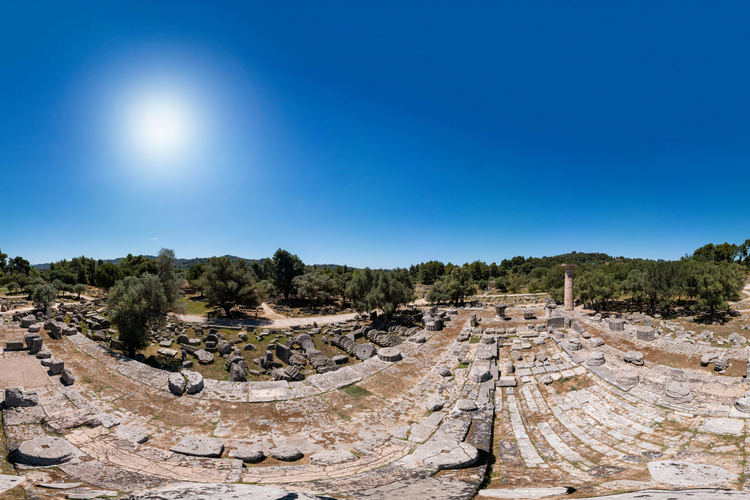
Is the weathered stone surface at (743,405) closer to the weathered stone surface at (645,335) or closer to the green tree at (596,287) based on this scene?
the weathered stone surface at (645,335)

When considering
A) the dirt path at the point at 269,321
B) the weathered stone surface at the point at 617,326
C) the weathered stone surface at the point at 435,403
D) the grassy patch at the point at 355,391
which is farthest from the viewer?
the dirt path at the point at 269,321

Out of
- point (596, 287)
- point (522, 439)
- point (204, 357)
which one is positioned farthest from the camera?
point (596, 287)

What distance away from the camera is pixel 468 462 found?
6824 mm

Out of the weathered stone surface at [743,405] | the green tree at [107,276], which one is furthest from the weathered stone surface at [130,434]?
the green tree at [107,276]

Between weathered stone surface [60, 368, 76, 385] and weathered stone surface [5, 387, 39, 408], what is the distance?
5.11 feet

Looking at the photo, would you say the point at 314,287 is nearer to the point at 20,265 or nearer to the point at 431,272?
the point at 431,272

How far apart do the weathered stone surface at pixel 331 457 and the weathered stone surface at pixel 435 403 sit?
425 cm

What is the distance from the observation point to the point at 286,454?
301 inches

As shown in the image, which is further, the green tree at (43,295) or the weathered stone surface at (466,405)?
the green tree at (43,295)

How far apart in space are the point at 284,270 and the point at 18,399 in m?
34.2

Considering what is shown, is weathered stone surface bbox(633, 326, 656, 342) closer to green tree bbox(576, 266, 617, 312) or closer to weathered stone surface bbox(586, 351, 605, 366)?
weathered stone surface bbox(586, 351, 605, 366)

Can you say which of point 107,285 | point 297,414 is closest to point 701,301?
point 297,414

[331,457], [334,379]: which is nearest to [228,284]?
[334,379]

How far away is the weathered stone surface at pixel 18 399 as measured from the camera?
28.5 feet
